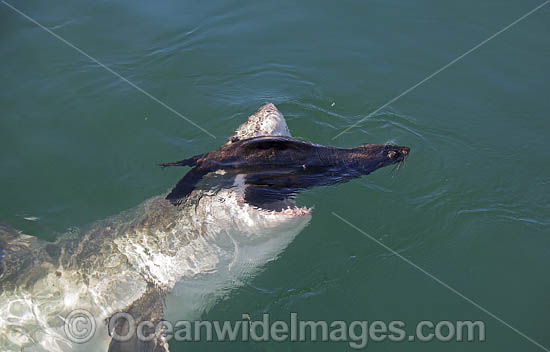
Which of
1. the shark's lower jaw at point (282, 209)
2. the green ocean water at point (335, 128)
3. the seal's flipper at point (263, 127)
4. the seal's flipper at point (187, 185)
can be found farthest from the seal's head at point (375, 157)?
the seal's flipper at point (187, 185)

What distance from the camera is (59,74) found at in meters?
8.58

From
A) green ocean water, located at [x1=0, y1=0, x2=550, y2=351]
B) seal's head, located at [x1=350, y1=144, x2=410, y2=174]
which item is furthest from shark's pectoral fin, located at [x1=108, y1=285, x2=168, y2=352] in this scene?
seal's head, located at [x1=350, y1=144, x2=410, y2=174]

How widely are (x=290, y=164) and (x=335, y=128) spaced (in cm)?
307

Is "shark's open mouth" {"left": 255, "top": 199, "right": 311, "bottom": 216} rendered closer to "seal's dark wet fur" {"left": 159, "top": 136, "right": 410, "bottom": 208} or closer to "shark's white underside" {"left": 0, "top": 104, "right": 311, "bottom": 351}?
"seal's dark wet fur" {"left": 159, "top": 136, "right": 410, "bottom": 208}

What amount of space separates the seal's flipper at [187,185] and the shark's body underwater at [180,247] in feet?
0.04

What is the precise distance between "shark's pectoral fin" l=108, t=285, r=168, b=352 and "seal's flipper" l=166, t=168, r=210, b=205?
3.38ft

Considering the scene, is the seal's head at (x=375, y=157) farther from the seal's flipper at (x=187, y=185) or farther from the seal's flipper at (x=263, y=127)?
the seal's flipper at (x=187, y=185)

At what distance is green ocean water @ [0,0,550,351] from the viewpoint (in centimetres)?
557

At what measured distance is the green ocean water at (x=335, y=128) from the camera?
5.57 meters

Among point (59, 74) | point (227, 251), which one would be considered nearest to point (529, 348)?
point (227, 251)

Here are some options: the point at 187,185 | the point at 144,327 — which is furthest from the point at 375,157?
the point at 144,327

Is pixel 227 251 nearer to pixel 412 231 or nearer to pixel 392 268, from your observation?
pixel 392 268

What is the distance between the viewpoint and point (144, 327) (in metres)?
4.94

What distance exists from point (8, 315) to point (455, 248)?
5502 millimetres
